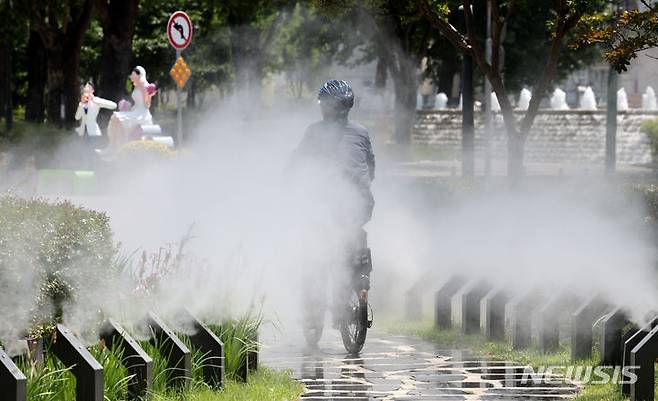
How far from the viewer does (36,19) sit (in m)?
36.8

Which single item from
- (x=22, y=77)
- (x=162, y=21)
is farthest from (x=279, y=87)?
(x=162, y=21)

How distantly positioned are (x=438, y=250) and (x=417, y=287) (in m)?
1.24

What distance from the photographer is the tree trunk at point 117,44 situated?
103 feet

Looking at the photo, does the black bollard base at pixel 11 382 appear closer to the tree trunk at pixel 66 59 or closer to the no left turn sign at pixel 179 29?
the no left turn sign at pixel 179 29

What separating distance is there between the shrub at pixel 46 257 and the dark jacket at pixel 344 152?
256cm

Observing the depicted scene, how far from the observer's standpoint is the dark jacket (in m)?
9.66

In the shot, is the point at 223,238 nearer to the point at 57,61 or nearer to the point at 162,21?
the point at 57,61

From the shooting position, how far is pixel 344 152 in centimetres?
971

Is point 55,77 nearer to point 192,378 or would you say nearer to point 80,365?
point 192,378

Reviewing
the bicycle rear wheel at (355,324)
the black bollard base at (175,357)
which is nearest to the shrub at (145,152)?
the bicycle rear wheel at (355,324)

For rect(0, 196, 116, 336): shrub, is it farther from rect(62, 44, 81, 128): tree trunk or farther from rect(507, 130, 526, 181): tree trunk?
rect(62, 44, 81, 128): tree trunk

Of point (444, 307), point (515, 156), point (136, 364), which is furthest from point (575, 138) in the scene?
point (136, 364)

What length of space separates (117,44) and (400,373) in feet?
77.7

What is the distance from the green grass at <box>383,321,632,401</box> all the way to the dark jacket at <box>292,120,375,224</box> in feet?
3.94
